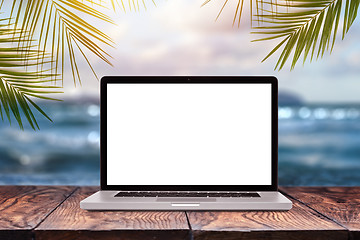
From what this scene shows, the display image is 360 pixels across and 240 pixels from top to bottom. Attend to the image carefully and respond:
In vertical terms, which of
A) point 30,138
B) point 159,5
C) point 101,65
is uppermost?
point 159,5

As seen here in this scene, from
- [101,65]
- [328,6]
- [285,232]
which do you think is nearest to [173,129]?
[285,232]

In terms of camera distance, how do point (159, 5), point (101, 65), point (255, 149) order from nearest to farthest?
point (255, 149) → point (159, 5) → point (101, 65)

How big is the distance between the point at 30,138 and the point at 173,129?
21.8 ft

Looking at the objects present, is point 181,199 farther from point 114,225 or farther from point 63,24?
point 63,24

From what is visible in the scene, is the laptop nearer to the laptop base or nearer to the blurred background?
A: the laptop base

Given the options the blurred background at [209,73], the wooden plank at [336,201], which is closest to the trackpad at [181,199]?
the wooden plank at [336,201]

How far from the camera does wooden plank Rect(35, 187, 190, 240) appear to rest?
2.45 ft

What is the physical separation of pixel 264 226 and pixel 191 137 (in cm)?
29

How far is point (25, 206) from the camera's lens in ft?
3.11

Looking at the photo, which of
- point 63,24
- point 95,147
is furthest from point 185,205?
point 95,147

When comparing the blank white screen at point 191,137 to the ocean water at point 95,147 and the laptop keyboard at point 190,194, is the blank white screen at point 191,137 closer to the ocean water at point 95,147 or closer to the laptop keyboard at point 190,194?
the laptop keyboard at point 190,194

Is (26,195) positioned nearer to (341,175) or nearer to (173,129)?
(173,129)

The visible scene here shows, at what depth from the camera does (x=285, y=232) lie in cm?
74

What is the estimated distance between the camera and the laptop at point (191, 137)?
0.98 meters
